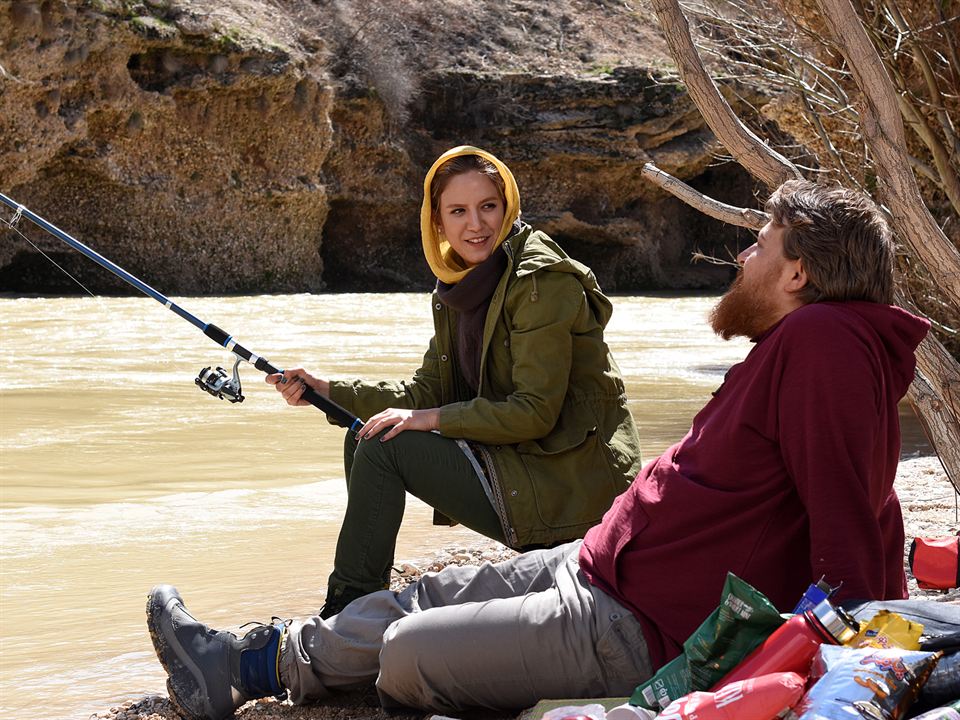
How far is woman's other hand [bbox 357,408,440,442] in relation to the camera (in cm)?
296

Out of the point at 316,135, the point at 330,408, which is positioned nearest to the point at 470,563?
the point at 330,408

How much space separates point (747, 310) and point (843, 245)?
222 mm

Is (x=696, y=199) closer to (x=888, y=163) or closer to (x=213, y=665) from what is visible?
(x=888, y=163)

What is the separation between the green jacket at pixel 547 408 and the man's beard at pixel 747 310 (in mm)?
685

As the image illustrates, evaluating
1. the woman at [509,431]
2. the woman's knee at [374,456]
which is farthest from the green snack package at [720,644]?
the woman's knee at [374,456]

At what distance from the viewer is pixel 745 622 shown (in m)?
1.98

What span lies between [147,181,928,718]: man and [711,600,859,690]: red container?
5.5 inches

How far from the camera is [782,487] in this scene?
2209mm

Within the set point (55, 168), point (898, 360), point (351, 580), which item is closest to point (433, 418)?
point (351, 580)

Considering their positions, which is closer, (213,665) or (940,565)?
(940,565)

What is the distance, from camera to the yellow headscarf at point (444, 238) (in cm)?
327

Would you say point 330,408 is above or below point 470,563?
above

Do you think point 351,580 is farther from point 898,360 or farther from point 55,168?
point 55,168

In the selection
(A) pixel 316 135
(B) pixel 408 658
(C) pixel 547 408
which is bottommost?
(B) pixel 408 658
